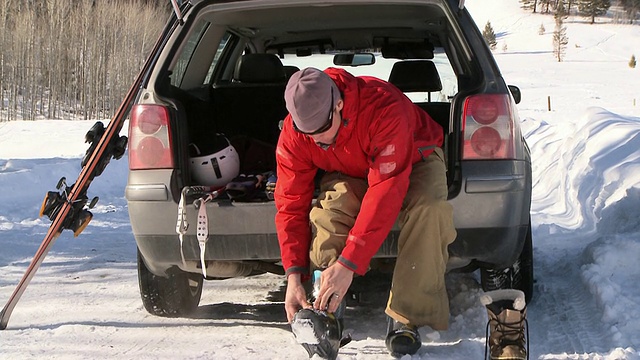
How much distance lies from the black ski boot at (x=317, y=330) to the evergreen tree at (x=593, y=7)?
101475 mm

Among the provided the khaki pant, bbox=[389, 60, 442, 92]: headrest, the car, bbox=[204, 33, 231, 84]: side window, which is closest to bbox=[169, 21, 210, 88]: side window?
the car

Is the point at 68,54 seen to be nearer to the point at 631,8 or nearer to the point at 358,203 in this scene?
the point at 358,203

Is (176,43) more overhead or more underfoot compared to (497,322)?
more overhead

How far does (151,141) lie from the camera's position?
303 cm

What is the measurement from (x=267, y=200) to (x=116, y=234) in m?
3.15

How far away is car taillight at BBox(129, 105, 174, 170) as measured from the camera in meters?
3.02

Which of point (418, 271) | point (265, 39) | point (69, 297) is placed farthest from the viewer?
point (265, 39)

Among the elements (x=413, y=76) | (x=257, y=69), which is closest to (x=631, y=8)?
(x=413, y=76)

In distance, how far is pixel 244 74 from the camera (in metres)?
4.40

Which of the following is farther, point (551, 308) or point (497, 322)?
point (551, 308)

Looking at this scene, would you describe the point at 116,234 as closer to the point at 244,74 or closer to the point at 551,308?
the point at 244,74

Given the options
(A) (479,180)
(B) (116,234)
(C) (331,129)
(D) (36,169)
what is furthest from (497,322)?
(D) (36,169)

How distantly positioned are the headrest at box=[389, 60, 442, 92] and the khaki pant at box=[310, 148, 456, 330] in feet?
5.65

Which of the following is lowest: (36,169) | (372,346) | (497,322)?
(36,169)
